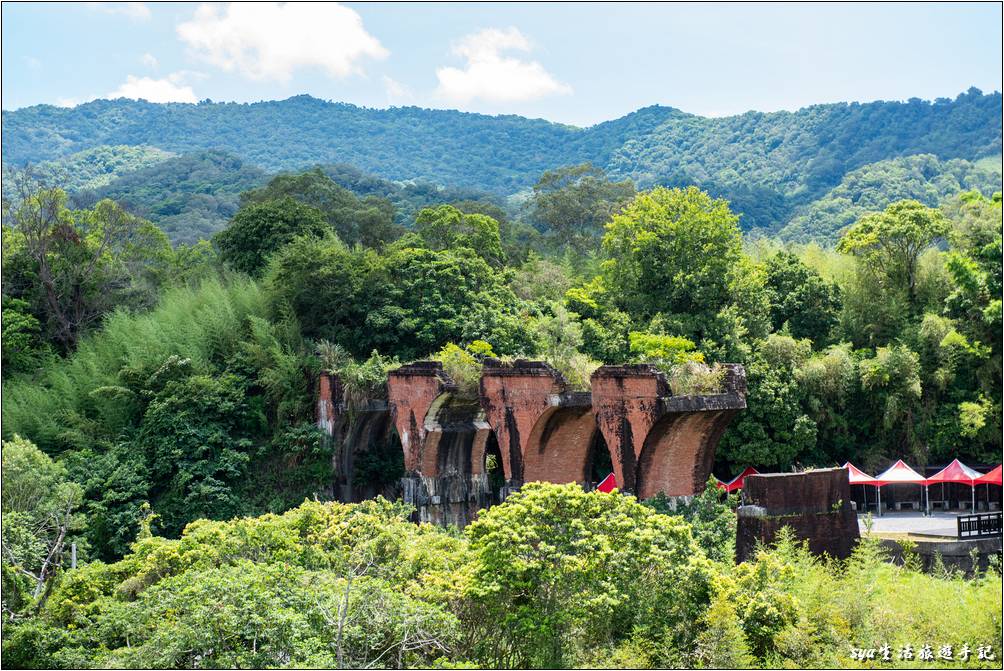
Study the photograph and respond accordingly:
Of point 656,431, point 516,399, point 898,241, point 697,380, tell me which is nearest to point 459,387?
point 516,399

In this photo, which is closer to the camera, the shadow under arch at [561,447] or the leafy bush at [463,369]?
the shadow under arch at [561,447]

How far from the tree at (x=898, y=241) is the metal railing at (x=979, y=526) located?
8.77 m

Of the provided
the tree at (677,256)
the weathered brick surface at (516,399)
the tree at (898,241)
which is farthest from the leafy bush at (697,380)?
the tree at (898,241)

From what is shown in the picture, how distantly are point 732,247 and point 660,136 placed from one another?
52474mm

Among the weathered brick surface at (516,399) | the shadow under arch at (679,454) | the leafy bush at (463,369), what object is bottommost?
the shadow under arch at (679,454)

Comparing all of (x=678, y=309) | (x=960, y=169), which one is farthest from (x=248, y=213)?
(x=960, y=169)

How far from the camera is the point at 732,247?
25.3 metres

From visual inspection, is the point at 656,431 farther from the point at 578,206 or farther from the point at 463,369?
the point at 578,206

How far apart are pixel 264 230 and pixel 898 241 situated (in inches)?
579

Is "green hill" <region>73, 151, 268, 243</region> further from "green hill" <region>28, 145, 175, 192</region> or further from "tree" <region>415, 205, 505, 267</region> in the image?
"tree" <region>415, 205, 505, 267</region>

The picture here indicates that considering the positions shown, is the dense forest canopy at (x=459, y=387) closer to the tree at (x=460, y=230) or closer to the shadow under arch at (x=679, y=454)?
the tree at (x=460, y=230)

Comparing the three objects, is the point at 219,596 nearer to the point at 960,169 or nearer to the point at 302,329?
the point at 302,329

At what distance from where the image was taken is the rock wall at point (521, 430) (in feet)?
56.0

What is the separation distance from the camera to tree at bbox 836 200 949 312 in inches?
1021
